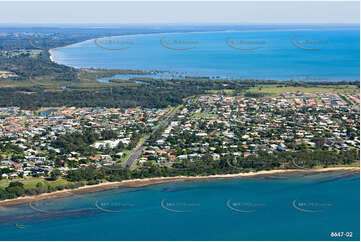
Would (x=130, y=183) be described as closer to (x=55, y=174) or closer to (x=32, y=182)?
(x=55, y=174)

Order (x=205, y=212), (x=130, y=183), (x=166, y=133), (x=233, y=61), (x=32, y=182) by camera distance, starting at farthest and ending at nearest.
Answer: (x=233, y=61), (x=166, y=133), (x=130, y=183), (x=32, y=182), (x=205, y=212)

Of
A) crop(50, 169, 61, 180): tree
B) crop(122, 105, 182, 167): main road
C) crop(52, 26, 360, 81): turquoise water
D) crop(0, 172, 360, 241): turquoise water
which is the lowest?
crop(0, 172, 360, 241): turquoise water

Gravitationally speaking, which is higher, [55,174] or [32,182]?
[55,174]

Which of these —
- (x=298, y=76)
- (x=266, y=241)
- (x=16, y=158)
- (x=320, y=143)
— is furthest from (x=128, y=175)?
(x=298, y=76)

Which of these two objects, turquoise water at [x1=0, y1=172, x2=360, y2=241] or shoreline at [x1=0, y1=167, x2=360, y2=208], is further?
shoreline at [x1=0, y1=167, x2=360, y2=208]

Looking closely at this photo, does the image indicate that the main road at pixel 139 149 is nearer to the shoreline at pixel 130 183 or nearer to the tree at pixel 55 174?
the shoreline at pixel 130 183

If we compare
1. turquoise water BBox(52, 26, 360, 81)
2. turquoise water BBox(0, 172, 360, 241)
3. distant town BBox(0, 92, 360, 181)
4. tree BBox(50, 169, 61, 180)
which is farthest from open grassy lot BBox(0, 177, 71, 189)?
turquoise water BBox(52, 26, 360, 81)

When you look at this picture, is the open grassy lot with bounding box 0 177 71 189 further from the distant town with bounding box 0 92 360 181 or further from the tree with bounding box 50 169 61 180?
the distant town with bounding box 0 92 360 181

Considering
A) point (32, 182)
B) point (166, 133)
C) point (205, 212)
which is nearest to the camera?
point (205, 212)

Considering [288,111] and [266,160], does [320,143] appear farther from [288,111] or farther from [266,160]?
[288,111]

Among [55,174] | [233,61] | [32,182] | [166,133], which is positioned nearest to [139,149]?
[166,133]
